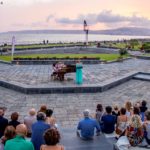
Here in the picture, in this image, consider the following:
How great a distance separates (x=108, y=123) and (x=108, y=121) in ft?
0.26

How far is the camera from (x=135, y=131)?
817 centimetres

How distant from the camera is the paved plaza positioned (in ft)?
48.2

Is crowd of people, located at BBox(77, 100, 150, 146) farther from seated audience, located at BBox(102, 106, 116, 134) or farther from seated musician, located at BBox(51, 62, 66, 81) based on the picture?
seated musician, located at BBox(51, 62, 66, 81)

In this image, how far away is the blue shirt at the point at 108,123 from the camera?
9891mm

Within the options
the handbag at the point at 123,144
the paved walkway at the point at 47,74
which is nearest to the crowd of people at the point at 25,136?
the handbag at the point at 123,144

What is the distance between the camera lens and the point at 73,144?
365 inches

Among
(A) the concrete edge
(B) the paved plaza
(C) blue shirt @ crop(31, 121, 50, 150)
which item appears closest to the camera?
(C) blue shirt @ crop(31, 121, 50, 150)

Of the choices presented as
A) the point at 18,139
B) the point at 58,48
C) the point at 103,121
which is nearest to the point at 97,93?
the point at 103,121

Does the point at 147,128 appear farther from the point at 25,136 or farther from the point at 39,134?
the point at 25,136

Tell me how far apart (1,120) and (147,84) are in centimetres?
1401

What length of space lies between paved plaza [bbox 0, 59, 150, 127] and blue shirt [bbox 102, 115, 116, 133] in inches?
106

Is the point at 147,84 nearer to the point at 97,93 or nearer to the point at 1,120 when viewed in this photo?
the point at 97,93

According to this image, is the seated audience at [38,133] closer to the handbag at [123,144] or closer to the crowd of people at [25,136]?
the crowd of people at [25,136]

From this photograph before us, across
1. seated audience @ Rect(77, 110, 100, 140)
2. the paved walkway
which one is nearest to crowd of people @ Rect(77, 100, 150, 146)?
seated audience @ Rect(77, 110, 100, 140)
